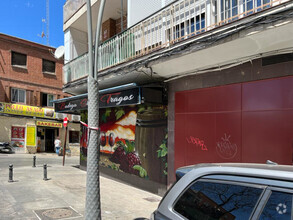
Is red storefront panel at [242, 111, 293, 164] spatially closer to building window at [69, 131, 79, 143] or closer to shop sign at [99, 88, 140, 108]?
shop sign at [99, 88, 140, 108]

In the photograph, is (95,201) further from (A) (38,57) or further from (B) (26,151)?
(A) (38,57)

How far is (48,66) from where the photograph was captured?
26.2 m

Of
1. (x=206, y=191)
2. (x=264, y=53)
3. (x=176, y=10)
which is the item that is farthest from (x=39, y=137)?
(x=206, y=191)

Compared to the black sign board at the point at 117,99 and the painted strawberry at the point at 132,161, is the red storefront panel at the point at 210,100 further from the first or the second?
the painted strawberry at the point at 132,161

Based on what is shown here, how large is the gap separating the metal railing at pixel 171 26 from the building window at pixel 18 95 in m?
15.6

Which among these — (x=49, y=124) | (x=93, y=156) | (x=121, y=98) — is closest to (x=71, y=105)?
(x=121, y=98)

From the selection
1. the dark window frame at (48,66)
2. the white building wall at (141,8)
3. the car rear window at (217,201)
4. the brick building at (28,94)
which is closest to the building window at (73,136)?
the brick building at (28,94)

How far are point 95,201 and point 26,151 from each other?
72.4ft

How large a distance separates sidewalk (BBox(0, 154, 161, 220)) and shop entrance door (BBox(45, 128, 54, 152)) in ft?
56.2

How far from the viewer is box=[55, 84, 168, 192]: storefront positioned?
7789 mm

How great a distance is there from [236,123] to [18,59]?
2362cm

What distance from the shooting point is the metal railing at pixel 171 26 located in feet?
18.5

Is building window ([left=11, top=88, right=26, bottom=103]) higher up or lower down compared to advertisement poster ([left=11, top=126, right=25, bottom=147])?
higher up

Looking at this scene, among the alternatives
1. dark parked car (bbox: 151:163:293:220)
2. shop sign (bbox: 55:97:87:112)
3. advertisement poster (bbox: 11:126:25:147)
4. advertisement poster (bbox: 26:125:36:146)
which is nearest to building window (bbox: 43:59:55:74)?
advertisement poster (bbox: 26:125:36:146)
